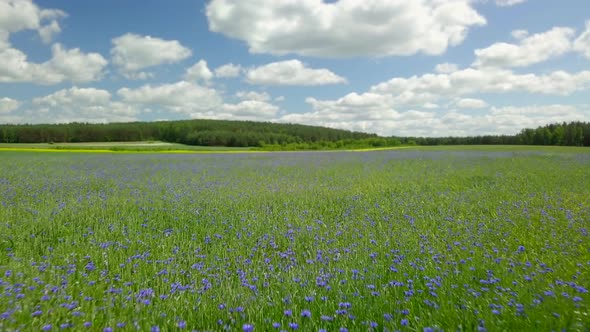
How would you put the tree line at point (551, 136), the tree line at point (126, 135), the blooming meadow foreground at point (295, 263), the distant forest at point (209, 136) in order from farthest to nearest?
the tree line at point (551, 136) < the distant forest at point (209, 136) < the tree line at point (126, 135) < the blooming meadow foreground at point (295, 263)

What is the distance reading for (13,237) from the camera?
4.39 metres

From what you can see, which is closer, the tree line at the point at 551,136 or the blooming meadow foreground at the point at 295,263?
the blooming meadow foreground at the point at 295,263

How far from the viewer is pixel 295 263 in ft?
12.4

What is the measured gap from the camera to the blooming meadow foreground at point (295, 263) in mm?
2439

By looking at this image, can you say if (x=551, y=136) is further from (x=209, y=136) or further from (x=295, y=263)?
(x=295, y=263)

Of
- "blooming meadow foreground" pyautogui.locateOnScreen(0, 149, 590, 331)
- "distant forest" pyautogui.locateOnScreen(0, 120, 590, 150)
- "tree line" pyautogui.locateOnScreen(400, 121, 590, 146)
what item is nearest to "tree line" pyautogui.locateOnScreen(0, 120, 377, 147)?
"distant forest" pyautogui.locateOnScreen(0, 120, 590, 150)

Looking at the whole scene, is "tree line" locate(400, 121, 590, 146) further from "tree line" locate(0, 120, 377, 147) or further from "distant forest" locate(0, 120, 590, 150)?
"tree line" locate(0, 120, 377, 147)

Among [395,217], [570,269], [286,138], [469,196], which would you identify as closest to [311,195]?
[395,217]

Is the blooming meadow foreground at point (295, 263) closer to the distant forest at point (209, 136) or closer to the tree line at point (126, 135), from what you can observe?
the distant forest at point (209, 136)

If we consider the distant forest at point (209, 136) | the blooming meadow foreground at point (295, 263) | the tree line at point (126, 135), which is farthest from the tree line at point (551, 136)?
the blooming meadow foreground at point (295, 263)

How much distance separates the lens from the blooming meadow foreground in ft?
8.00

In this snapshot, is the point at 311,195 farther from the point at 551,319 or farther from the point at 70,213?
the point at 551,319

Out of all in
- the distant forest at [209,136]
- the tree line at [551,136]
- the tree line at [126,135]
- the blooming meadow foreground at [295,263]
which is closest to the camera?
the blooming meadow foreground at [295,263]

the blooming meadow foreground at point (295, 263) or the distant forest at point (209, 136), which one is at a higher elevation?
the distant forest at point (209, 136)
